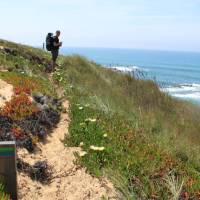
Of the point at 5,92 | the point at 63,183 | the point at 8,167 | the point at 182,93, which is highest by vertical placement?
the point at 5,92

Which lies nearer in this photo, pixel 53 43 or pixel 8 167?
pixel 8 167

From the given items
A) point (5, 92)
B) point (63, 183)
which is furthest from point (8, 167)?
point (5, 92)

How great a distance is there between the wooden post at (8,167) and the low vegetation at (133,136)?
6.63 ft

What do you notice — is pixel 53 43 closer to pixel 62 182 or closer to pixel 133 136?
pixel 133 136

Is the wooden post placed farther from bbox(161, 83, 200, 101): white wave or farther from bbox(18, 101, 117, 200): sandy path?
bbox(161, 83, 200, 101): white wave

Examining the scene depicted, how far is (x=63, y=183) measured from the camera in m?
9.99

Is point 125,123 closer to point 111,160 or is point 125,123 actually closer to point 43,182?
point 111,160

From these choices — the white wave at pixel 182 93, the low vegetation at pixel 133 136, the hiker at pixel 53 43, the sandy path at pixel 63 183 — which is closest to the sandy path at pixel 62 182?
the sandy path at pixel 63 183

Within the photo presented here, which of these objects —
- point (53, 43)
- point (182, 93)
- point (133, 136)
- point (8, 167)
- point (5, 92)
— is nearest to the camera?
point (8, 167)

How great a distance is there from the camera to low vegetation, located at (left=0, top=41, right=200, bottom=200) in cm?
998

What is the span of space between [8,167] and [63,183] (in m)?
1.93

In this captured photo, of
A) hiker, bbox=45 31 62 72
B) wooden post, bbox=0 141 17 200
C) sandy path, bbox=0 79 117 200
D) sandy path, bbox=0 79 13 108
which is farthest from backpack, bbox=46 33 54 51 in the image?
wooden post, bbox=0 141 17 200

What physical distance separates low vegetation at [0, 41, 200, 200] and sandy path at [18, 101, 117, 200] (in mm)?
215

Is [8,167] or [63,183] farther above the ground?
[8,167]
